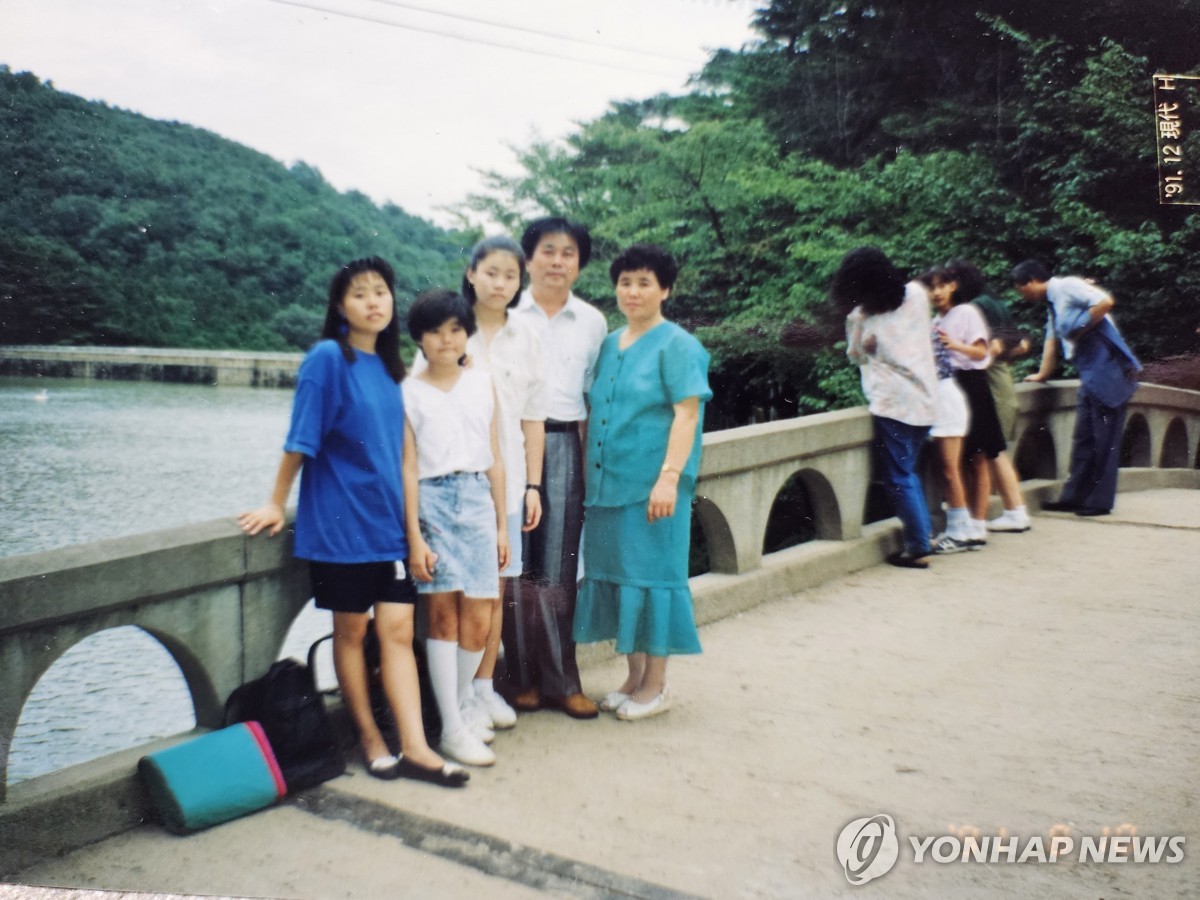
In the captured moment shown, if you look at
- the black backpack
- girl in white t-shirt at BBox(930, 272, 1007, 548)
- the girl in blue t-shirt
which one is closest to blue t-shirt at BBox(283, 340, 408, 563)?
the girl in blue t-shirt

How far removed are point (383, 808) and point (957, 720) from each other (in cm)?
156

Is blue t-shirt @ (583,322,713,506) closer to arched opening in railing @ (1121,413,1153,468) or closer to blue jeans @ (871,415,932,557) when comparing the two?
arched opening in railing @ (1121,413,1153,468)

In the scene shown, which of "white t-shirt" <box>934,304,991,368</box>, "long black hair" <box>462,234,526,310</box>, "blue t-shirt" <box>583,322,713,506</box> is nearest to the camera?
"long black hair" <box>462,234,526,310</box>

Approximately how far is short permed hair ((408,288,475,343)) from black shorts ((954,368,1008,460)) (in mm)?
2939

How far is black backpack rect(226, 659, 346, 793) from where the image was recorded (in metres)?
2.55

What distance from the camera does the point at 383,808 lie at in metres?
2.49

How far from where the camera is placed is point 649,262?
298 cm

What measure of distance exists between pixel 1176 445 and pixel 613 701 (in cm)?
180

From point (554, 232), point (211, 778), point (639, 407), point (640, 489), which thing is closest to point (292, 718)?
point (211, 778)

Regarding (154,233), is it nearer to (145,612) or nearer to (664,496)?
(145,612)

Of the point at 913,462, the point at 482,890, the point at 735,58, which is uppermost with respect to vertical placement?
the point at 735,58

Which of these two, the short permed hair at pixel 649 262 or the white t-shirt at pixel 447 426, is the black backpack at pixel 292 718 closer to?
the white t-shirt at pixel 447 426

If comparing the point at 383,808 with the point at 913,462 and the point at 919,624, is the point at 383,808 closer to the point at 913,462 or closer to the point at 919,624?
the point at 919,624

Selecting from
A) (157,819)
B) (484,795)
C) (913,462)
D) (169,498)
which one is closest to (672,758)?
(484,795)
